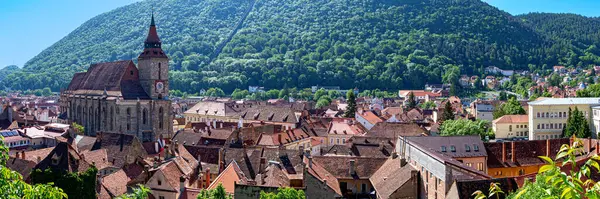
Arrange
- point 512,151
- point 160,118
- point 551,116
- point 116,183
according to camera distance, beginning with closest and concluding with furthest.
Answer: point 116,183, point 512,151, point 551,116, point 160,118

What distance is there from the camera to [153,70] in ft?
286

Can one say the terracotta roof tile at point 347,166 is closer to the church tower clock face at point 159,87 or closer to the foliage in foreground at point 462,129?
the foliage in foreground at point 462,129

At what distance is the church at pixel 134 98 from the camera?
84.5 meters

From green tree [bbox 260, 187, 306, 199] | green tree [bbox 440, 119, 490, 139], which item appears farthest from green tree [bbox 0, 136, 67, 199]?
green tree [bbox 440, 119, 490, 139]

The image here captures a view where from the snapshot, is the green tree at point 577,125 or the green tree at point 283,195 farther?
the green tree at point 577,125

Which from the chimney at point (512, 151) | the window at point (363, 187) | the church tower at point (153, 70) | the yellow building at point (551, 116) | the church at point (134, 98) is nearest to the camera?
the window at point (363, 187)

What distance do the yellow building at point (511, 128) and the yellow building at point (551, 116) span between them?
15.0 ft

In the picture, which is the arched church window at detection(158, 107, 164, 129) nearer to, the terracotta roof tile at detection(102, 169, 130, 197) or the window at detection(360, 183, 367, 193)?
the terracotta roof tile at detection(102, 169, 130, 197)

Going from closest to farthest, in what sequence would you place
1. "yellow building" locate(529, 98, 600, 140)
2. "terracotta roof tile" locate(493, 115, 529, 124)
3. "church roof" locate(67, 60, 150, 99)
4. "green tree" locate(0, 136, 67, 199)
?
1. "green tree" locate(0, 136, 67, 199)
2. "yellow building" locate(529, 98, 600, 140)
3. "church roof" locate(67, 60, 150, 99)
4. "terracotta roof tile" locate(493, 115, 529, 124)

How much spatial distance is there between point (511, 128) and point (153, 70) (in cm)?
5277

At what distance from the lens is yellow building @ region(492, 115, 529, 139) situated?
288 feet

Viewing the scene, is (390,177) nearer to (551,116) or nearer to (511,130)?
(551,116)

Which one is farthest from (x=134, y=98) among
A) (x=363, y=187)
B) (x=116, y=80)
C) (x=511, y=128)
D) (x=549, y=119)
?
(x=549, y=119)

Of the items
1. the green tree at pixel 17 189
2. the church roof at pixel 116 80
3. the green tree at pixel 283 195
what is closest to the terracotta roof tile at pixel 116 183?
the green tree at pixel 283 195
